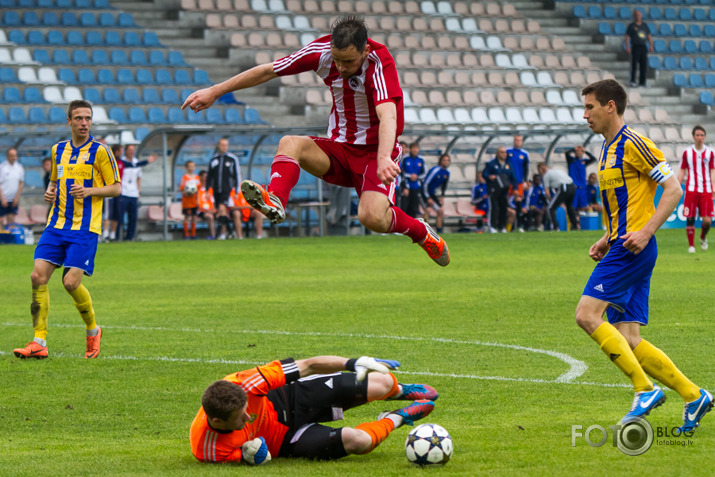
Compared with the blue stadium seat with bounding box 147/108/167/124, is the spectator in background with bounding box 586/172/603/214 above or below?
below

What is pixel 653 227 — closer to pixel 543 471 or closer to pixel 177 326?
pixel 543 471

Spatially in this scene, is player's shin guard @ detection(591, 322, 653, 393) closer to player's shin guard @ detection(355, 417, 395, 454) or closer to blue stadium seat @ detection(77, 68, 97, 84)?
player's shin guard @ detection(355, 417, 395, 454)

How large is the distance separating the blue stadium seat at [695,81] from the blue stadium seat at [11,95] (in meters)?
22.4

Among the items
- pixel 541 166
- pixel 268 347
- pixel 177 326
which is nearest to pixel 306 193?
pixel 541 166

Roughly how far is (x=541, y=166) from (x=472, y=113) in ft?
17.6

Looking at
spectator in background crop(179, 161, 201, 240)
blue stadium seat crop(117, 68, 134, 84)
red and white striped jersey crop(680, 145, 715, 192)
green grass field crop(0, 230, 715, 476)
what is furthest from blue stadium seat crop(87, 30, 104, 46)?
red and white striped jersey crop(680, 145, 715, 192)

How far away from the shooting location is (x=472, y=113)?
32.3 meters

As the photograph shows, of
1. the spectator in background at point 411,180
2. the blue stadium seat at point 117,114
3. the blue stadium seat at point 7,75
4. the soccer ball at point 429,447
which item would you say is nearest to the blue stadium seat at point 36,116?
the blue stadium seat at point 7,75

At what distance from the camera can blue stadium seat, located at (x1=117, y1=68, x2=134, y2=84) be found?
29266mm

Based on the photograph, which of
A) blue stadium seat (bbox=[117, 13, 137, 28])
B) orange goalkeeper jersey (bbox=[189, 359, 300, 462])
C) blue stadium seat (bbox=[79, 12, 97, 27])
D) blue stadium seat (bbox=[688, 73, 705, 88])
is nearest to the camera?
orange goalkeeper jersey (bbox=[189, 359, 300, 462])

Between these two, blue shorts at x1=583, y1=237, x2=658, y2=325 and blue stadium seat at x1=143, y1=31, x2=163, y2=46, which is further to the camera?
blue stadium seat at x1=143, y1=31, x2=163, y2=46

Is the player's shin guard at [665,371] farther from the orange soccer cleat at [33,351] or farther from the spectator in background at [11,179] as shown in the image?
the spectator in background at [11,179]

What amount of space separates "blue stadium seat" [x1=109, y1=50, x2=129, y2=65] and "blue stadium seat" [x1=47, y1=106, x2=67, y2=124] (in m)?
3.29

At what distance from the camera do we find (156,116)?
2847 centimetres
